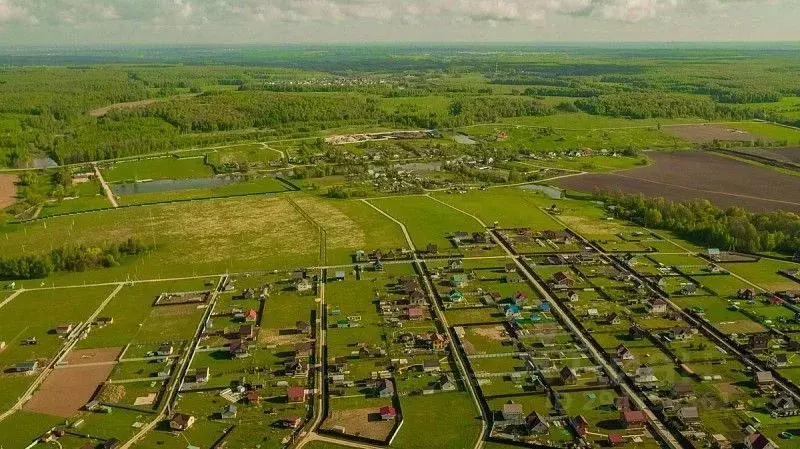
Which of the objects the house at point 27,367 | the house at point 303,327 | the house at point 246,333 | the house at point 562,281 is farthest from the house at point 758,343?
the house at point 27,367

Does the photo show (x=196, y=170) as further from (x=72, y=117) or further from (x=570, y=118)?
(x=570, y=118)

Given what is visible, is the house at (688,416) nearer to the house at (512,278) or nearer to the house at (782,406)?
the house at (782,406)

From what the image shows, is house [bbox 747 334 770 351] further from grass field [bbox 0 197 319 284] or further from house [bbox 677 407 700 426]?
grass field [bbox 0 197 319 284]

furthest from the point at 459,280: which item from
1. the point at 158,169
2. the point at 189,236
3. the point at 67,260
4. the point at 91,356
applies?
the point at 158,169

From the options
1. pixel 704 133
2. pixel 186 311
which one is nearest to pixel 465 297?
pixel 186 311

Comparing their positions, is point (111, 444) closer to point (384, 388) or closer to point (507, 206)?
point (384, 388)

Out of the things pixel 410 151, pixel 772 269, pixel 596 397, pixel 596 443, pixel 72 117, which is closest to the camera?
pixel 596 443
